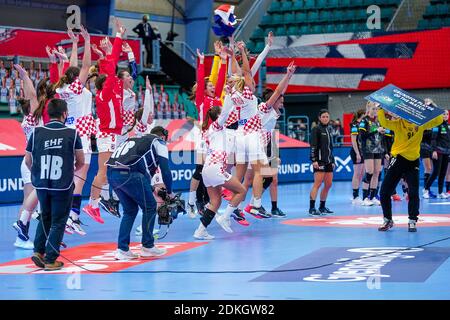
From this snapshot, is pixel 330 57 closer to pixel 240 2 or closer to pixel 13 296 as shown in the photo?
pixel 240 2

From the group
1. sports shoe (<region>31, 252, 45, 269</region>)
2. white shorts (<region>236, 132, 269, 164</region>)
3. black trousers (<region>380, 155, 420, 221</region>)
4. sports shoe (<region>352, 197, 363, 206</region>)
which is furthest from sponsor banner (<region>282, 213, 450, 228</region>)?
sports shoe (<region>31, 252, 45, 269</region>)

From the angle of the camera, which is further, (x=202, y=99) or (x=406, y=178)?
(x=202, y=99)

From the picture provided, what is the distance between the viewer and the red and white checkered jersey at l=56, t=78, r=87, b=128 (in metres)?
11.6

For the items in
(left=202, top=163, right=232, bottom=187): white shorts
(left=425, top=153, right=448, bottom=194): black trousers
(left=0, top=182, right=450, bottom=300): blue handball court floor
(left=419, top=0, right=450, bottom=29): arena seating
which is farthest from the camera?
(left=419, top=0, right=450, bottom=29): arena seating

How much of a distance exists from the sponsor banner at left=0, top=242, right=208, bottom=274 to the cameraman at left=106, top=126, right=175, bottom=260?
258 millimetres

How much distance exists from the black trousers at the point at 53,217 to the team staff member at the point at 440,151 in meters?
10.7

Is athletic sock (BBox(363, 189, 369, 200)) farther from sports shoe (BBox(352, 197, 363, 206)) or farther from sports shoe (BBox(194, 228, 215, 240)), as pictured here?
sports shoe (BBox(194, 228, 215, 240))

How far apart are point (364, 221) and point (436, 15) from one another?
17.9 metres

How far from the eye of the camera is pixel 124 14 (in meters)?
31.8

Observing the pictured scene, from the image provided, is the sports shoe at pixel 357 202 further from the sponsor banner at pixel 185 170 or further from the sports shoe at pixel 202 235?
the sports shoe at pixel 202 235

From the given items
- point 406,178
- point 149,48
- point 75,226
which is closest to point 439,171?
point 406,178

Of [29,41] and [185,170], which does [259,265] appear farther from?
[29,41]

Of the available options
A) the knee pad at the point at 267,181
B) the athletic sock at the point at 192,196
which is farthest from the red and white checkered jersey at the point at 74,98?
the knee pad at the point at 267,181

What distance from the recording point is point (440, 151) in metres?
17.7
